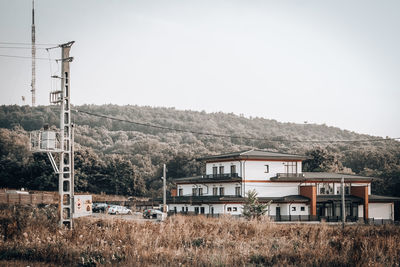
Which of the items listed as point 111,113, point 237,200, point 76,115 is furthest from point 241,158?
point 111,113

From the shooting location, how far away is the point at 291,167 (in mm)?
60156

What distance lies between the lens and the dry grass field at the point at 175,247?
1479 cm

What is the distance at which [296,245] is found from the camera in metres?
17.4

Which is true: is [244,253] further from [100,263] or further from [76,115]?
[76,115]

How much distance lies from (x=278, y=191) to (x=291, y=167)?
3491 millimetres

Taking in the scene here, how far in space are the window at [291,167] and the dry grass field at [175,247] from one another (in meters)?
38.1

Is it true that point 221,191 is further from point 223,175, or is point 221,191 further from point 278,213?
point 278,213

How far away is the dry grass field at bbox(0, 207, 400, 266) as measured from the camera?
48.5 feet

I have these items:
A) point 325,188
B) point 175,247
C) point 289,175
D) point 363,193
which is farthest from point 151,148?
point 175,247

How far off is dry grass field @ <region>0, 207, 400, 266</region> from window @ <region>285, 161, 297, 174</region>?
38.1 metres

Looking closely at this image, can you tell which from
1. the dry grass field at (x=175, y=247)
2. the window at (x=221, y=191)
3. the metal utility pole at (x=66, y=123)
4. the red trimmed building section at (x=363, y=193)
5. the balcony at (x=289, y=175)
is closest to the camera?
the dry grass field at (x=175, y=247)

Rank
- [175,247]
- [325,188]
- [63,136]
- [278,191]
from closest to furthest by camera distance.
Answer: [175,247] → [63,136] → [278,191] → [325,188]

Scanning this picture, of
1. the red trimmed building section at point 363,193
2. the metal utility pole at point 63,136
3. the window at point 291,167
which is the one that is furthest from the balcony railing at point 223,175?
the metal utility pole at point 63,136

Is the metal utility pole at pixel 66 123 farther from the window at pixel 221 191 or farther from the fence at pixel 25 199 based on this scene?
the window at pixel 221 191
